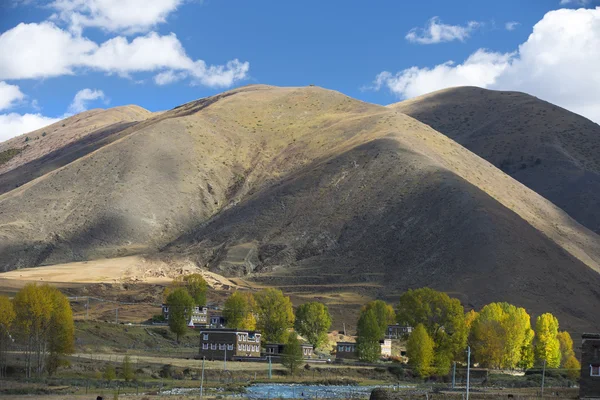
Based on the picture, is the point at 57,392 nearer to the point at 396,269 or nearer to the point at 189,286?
the point at 189,286

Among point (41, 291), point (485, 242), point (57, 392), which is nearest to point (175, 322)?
point (41, 291)

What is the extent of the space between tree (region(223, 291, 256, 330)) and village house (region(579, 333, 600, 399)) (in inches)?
2691

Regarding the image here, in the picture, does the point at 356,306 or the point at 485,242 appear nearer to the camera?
the point at 356,306

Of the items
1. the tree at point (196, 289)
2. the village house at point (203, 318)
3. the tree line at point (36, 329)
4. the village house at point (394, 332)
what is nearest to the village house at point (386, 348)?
the village house at point (394, 332)

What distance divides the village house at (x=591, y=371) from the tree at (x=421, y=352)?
37922mm

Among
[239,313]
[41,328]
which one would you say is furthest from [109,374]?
[239,313]

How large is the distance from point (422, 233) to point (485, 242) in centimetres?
1688

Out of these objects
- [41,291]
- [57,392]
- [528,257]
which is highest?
[528,257]

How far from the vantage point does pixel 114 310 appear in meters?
153

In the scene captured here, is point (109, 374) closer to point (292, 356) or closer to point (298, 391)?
point (298, 391)

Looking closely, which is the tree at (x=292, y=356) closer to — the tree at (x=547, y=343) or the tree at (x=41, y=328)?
the tree at (x=41, y=328)

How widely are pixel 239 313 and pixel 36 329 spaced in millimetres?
45734

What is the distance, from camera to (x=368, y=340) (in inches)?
4670

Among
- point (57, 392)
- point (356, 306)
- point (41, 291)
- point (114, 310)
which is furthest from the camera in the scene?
point (356, 306)
